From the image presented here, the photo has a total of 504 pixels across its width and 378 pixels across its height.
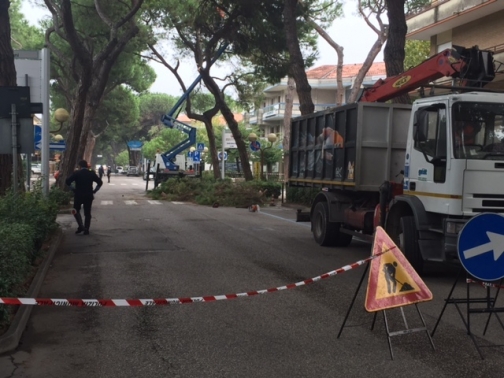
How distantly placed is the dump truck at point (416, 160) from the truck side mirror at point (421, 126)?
0.02m

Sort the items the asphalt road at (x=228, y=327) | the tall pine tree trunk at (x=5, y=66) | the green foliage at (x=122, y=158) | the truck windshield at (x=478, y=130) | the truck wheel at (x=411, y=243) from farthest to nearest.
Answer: the green foliage at (x=122, y=158) → the tall pine tree trunk at (x=5, y=66) → the truck wheel at (x=411, y=243) → the truck windshield at (x=478, y=130) → the asphalt road at (x=228, y=327)

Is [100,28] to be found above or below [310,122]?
above

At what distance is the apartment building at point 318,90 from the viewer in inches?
2264

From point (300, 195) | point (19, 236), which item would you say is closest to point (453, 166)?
point (19, 236)

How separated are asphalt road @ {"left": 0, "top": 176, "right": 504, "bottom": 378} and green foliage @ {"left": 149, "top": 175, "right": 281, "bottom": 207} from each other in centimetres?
1524

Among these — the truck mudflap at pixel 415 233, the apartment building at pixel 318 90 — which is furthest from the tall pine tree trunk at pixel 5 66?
the apartment building at pixel 318 90

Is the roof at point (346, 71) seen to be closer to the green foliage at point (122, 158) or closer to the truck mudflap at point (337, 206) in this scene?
the truck mudflap at point (337, 206)

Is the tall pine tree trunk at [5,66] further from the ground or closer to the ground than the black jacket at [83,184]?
further from the ground

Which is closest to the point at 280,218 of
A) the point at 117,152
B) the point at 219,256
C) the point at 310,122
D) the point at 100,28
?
the point at 310,122

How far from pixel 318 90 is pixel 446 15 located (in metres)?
36.7

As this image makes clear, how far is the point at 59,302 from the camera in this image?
564cm

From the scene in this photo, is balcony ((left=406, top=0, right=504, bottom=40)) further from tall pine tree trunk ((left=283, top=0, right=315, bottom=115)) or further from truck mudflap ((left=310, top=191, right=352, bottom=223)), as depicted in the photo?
truck mudflap ((left=310, top=191, right=352, bottom=223))

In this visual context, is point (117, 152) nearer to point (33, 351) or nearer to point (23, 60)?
point (23, 60)

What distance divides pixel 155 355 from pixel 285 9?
19177 millimetres
